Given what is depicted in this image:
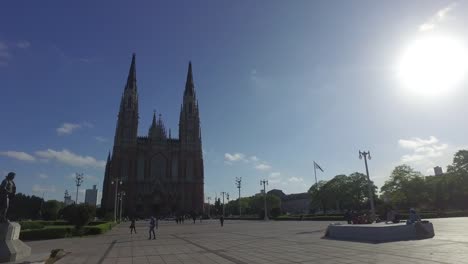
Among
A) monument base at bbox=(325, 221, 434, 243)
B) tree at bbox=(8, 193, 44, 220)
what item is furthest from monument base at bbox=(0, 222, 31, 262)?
tree at bbox=(8, 193, 44, 220)

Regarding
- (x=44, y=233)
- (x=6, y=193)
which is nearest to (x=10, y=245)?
(x=6, y=193)

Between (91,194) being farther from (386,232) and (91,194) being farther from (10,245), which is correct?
(386,232)

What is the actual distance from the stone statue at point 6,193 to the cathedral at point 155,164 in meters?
78.5

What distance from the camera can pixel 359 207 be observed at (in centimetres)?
8425

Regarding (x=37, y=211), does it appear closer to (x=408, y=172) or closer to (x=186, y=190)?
(x=186, y=190)

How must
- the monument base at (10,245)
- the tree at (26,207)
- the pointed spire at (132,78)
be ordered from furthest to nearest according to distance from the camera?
the pointed spire at (132,78) < the tree at (26,207) < the monument base at (10,245)

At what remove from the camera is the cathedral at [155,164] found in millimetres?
94062

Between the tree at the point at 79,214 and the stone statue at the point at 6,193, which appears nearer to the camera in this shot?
the stone statue at the point at 6,193

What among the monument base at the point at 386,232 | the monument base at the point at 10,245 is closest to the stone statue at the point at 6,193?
the monument base at the point at 10,245

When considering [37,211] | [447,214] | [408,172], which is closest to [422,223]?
[447,214]

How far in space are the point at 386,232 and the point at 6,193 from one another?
1791cm

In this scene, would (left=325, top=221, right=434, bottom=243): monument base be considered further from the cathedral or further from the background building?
the background building

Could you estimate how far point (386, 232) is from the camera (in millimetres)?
16844

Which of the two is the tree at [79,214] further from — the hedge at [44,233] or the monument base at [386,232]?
the monument base at [386,232]
